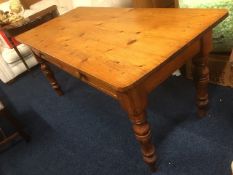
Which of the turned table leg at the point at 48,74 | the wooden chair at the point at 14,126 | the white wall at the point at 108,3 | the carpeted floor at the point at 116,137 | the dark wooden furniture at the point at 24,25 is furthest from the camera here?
the dark wooden furniture at the point at 24,25

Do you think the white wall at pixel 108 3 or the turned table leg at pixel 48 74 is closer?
the turned table leg at pixel 48 74

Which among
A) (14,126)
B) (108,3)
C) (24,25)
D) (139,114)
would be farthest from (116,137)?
(24,25)

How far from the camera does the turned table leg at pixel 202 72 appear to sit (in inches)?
49.0

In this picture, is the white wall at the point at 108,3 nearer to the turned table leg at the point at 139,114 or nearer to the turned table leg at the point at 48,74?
the turned table leg at the point at 48,74

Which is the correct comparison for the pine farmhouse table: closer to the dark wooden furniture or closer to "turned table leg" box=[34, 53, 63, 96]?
"turned table leg" box=[34, 53, 63, 96]

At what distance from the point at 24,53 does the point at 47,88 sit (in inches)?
23.5

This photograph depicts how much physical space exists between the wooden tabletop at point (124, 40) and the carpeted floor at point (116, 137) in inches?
27.2

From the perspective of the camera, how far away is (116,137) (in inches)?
66.2

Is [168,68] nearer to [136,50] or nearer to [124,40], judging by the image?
[136,50]

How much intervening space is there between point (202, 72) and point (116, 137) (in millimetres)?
727

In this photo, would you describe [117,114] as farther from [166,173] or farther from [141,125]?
[141,125]

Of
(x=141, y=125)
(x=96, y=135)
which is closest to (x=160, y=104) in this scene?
(x=96, y=135)

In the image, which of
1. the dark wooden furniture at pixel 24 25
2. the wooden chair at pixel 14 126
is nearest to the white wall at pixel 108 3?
the dark wooden furniture at pixel 24 25

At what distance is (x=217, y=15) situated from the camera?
1.20 m
